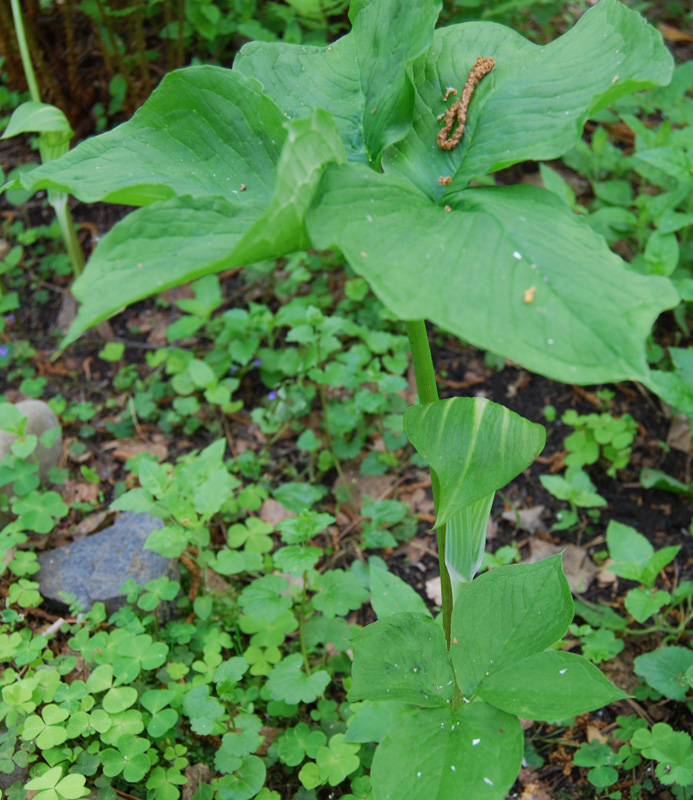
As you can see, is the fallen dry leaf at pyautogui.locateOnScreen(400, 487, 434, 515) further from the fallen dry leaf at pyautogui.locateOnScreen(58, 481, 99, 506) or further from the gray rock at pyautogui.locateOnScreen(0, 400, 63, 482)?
the gray rock at pyautogui.locateOnScreen(0, 400, 63, 482)

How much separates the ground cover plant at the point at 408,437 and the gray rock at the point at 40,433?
0.22m

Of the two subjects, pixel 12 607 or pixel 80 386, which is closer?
pixel 12 607

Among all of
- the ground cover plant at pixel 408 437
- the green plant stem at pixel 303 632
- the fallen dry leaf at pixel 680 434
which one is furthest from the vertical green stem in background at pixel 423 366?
the fallen dry leaf at pixel 680 434

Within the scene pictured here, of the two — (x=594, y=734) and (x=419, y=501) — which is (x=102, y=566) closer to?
(x=419, y=501)

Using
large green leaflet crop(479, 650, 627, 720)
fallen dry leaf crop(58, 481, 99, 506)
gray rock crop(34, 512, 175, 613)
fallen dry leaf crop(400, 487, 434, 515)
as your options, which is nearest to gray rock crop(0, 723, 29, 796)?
gray rock crop(34, 512, 175, 613)

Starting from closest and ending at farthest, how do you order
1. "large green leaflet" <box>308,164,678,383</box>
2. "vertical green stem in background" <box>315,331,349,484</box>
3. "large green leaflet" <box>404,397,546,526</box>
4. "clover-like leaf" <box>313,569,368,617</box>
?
1. "large green leaflet" <box>308,164,678,383</box>
2. "large green leaflet" <box>404,397,546,526</box>
3. "clover-like leaf" <box>313,569,368,617</box>
4. "vertical green stem in background" <box>315,331,349,484</box>

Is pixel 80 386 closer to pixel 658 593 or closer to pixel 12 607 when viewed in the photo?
pixel 12 607

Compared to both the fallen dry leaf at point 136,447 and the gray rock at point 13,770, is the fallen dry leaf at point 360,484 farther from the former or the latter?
the gray rock at point 13,770

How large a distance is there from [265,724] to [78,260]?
2.20m

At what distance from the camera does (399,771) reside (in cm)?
131

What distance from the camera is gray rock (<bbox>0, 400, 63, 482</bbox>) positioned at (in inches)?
Answer: 97.4

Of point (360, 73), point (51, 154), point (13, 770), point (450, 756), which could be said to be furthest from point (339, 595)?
point (51, 154)

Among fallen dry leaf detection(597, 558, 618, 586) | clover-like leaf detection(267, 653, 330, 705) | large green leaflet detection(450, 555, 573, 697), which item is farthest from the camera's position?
fallen dry leaf detection(597, 558, 618, 586)

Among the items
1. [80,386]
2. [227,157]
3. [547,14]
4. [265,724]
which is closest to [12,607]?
[265,724]
